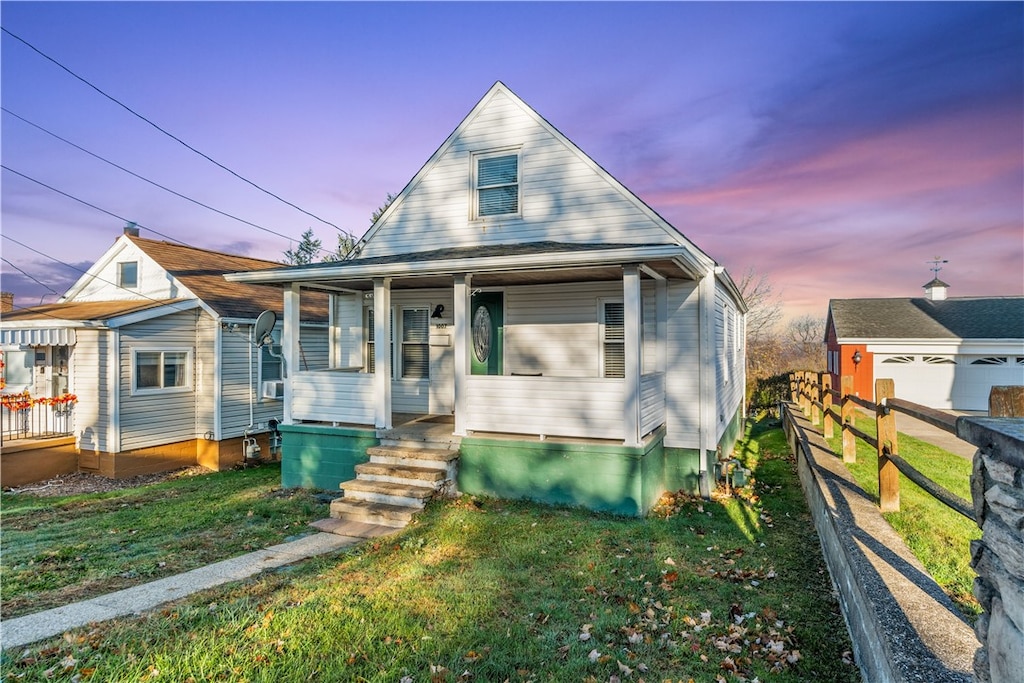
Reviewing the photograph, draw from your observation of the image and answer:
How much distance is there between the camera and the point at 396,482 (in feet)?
25.7

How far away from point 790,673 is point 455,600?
2.57m

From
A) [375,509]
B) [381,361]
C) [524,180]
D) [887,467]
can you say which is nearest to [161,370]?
[381,361]

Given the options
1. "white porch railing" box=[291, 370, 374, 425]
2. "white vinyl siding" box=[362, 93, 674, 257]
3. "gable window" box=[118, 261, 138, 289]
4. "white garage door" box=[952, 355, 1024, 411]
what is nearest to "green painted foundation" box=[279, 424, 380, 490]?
"white porch railing" box=[291, 370, 374, 425]

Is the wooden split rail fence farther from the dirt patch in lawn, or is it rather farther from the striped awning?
the striped awning

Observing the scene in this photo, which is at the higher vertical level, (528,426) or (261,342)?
(261,342)

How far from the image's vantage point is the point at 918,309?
2359 centimetres

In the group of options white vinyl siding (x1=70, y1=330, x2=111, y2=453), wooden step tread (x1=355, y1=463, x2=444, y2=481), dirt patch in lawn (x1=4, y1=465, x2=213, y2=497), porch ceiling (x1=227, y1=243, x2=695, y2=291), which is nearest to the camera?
porch ceiling (x1=227, y1=243, x2=695, y2=291)

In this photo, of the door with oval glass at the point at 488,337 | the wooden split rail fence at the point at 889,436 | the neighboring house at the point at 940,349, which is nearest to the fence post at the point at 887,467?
the wooden split rail fence at the point at 889,436

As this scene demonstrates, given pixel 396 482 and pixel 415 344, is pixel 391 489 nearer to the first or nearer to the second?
pixel 396 482

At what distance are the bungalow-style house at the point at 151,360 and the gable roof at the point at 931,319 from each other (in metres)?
22.1

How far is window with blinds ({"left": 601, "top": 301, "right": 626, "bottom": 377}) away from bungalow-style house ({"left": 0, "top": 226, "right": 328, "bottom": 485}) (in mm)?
6469

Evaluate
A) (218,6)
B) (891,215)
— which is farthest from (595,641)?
(891,215)

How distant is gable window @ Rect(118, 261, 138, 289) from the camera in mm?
14352

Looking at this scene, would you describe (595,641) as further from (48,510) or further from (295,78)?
(295,78)
